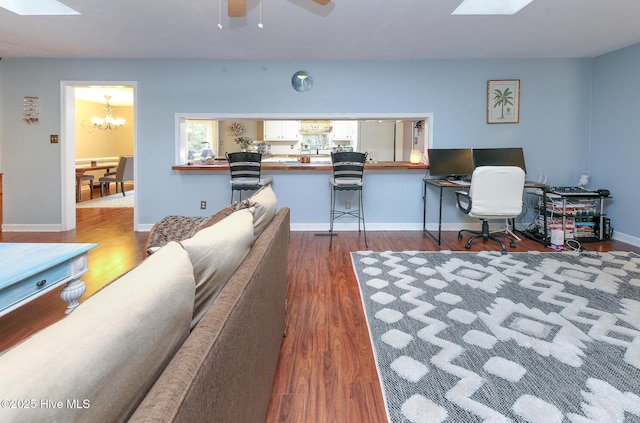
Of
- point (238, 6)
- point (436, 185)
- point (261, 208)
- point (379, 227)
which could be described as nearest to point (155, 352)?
point (261, 208)

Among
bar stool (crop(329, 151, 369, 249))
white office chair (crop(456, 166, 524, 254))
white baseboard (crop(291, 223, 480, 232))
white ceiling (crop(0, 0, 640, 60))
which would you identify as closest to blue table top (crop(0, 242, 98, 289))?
white ceiling (crop(0, 0, 640, 60))

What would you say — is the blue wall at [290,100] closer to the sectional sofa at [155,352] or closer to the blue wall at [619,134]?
the blue wall at [619,134]

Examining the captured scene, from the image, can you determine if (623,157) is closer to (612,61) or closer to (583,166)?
(583,166)

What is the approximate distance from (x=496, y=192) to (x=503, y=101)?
1766 mm

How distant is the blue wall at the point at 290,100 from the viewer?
5.03 metres

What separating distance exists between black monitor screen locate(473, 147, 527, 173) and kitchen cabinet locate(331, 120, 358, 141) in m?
3.97

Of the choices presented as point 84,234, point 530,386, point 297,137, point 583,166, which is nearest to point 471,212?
point 583,166

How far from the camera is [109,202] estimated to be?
778cm

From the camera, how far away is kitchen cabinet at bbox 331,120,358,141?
8523mm

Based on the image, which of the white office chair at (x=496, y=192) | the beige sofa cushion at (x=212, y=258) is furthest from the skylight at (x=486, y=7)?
the beige sofa cushion at (x=212, y=258)

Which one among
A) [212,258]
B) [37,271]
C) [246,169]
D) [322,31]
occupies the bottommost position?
[37,271]

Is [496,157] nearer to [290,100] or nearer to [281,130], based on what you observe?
[290,100]

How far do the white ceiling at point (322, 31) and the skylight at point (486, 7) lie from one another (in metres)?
0.07

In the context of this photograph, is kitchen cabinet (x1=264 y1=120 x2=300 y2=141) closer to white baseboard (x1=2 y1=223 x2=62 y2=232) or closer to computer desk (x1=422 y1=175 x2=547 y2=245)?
computer desk (x1=422 y1=175 x2=547 y2=245)
